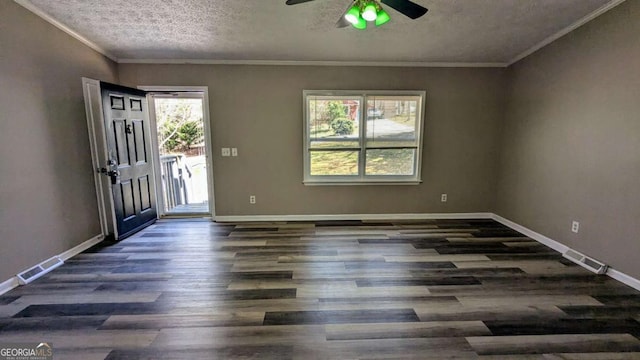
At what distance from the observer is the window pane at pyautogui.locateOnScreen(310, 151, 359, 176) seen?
438 cm

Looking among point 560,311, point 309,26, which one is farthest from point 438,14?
point 560,311

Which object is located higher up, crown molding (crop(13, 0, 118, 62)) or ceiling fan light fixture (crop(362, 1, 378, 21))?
crown molding (crop(13, 0, 118, 62))

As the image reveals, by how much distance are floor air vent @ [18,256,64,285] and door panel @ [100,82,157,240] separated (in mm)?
745

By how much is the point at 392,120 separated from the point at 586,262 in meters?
2.80

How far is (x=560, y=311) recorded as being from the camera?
85.1 inches

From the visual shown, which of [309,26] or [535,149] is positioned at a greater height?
[309,26]

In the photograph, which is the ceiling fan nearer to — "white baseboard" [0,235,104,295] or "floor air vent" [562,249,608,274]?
"floor air vent" [562,249,608,274]

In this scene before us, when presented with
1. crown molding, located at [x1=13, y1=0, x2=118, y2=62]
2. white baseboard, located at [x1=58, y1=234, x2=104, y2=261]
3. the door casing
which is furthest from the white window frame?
white baseboard, located at [x1=58, y1=234, x2=104, y2=261]

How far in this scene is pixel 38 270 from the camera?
2.69 m

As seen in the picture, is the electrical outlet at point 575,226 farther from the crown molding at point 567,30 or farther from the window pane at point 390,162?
the crown molding at point 567,30

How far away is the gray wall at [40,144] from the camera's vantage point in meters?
2.45

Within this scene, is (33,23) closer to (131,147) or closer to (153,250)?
(131,147)

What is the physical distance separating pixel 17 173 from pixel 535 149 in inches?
224

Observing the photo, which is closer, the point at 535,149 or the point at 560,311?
the point at 560,311
